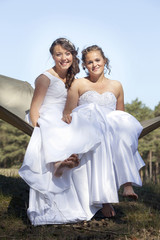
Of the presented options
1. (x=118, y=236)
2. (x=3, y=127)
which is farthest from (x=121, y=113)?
(x=3, y=127)

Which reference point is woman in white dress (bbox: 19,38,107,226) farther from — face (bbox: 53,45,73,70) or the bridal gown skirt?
face (bbox: 53,45,73,70)

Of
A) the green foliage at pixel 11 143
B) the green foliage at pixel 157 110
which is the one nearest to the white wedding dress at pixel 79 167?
the green foliage at pixel 11 143

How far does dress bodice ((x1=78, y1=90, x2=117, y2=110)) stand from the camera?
323 centimetres

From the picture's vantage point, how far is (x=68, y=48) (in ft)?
10.8

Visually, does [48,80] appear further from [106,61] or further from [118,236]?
[118,236]

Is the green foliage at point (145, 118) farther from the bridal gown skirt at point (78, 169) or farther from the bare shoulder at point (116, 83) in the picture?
the bridal gown skirt at point (78, 169)

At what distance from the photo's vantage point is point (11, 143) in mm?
28094

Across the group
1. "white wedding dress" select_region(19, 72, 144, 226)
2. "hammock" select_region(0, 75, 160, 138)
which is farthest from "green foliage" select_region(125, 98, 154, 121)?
"white wedding dress" select_region(19, 72, 144, 226)

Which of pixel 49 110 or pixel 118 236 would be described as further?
pixel 49 110

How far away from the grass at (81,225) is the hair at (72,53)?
4.73ft

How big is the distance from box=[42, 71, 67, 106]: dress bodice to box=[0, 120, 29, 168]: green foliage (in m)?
23.2

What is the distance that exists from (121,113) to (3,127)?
24718mm

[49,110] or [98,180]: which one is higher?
[49,110]

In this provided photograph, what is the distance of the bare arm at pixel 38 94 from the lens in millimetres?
3215
